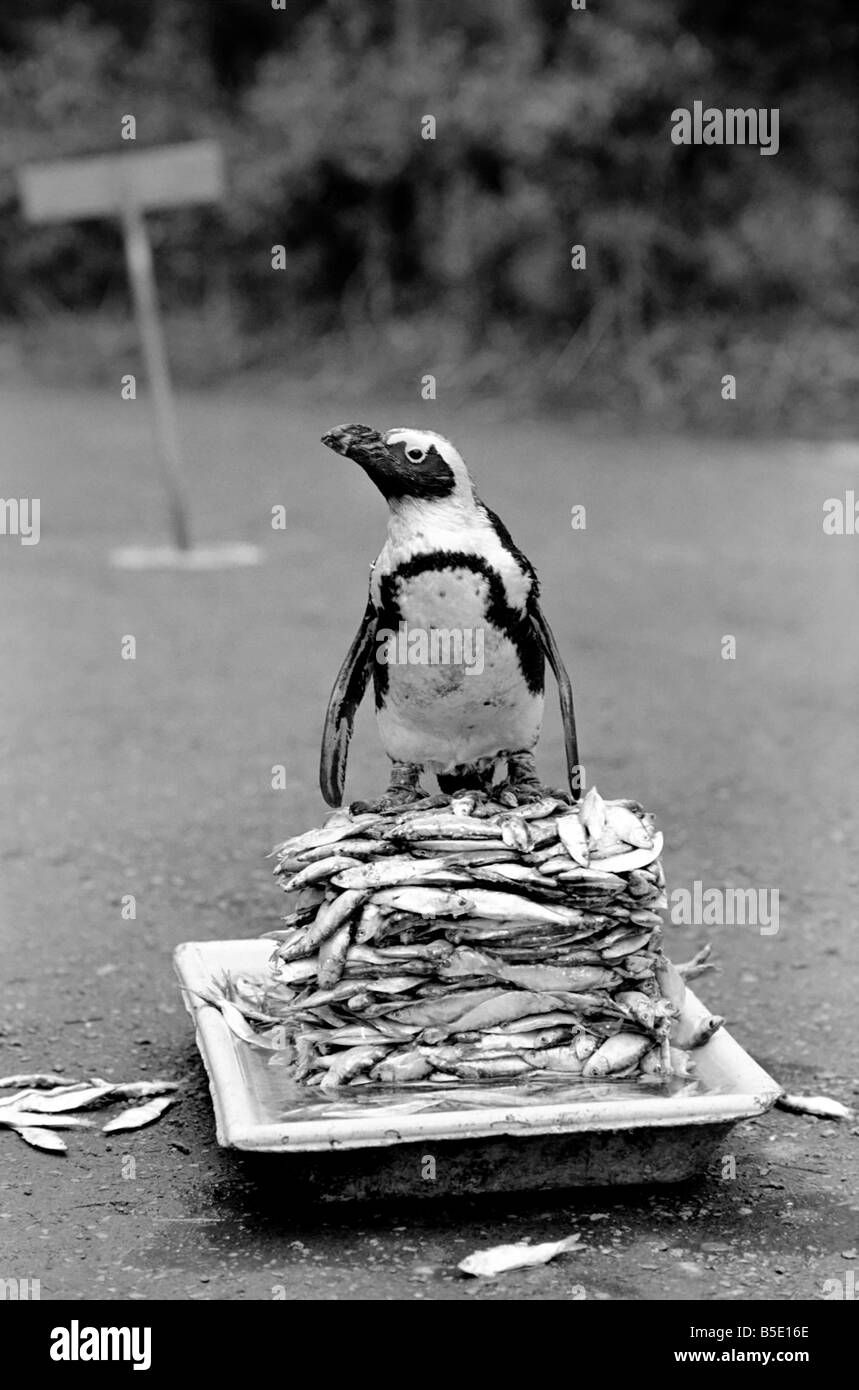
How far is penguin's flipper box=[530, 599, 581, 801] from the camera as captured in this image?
138 inches

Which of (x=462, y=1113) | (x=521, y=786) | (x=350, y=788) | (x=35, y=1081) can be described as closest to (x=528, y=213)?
(x=350, y=788)

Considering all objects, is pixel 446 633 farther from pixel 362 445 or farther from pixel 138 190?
pixel 138 190

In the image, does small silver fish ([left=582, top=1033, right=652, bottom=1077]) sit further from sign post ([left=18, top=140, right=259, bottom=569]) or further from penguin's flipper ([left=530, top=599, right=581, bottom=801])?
sign post ([left=18, top=140, right=259, bottom=569])

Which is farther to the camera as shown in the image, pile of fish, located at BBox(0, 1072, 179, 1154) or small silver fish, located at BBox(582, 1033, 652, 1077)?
pile of fish, located at BBox(0, 1072, 179, 1154)

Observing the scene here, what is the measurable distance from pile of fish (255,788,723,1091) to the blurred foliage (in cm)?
1185

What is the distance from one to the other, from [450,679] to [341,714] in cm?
37

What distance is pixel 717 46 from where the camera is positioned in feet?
54.0

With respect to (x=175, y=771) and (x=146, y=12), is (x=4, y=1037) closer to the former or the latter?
(x=175, y=771)

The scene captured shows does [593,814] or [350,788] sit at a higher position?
[593,814]

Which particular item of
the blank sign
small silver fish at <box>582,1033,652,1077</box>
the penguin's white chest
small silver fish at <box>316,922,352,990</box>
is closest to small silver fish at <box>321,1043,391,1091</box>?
small silver fish at <box>316,922,352,990</box>

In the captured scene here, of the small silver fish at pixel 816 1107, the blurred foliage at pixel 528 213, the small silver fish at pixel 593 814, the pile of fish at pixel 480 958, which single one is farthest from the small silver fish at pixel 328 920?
the blurred foliage at pixel 528 213

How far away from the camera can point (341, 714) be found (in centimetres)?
370

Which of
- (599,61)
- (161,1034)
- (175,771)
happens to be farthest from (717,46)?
(161,1034)

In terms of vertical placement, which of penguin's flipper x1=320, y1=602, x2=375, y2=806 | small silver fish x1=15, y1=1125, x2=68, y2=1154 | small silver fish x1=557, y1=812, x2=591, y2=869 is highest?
penguin's flipper x1=320, y1=602, x2=375, y2=806
